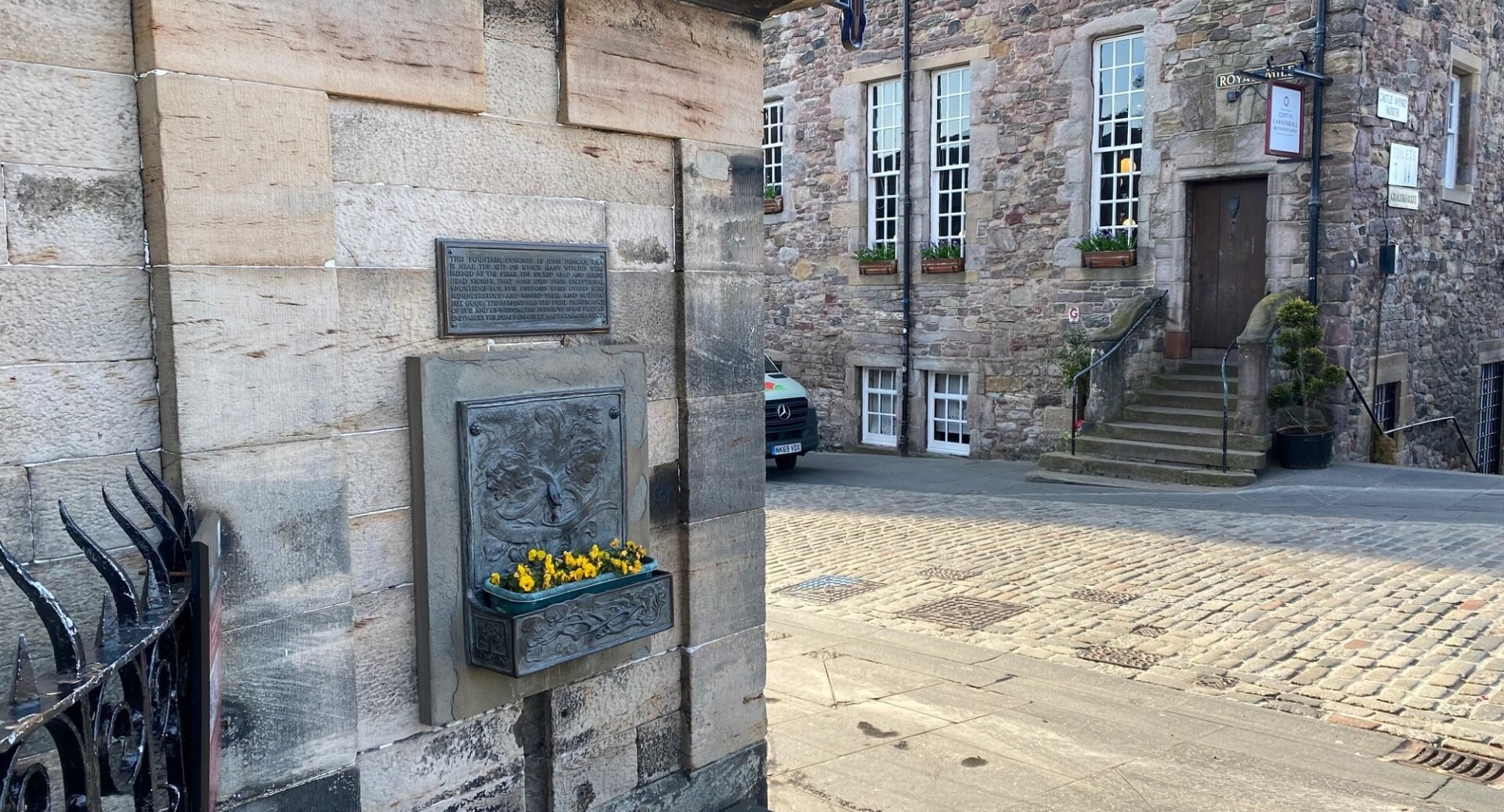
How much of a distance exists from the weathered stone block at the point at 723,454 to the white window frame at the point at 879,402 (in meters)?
13.7

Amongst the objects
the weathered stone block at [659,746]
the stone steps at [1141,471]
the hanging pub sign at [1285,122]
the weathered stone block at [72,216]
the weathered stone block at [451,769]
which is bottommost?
the stone steps at [1141,471]

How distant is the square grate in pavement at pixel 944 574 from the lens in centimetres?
924

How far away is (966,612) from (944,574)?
4.01 ft

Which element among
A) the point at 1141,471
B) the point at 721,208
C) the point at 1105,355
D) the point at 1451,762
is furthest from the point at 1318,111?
the point at 721,208

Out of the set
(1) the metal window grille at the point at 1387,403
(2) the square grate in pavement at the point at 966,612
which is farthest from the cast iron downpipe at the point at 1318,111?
(2) the square grate in pavement at the point at 966,612

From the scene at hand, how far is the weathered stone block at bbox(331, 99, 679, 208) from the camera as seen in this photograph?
352cm

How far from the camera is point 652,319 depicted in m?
Result: 4.41

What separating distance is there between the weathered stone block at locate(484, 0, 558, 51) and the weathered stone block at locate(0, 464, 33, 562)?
183 centimetres

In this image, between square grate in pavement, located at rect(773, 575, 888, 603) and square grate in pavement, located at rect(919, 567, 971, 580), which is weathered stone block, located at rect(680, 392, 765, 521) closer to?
square grate in pavement, located at rect(773, 575, 888, 603)

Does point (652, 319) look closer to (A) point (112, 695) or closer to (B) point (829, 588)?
(A) point (112, 695)

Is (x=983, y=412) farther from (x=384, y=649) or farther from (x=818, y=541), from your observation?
(x=384, y=649)

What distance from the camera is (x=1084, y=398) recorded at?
15664mm

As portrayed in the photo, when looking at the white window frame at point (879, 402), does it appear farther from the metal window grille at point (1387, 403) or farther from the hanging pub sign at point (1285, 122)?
the hanging pub sign at point (1285, 122)

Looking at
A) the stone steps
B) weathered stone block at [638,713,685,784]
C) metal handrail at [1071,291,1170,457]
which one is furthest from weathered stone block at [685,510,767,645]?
metal handrail at [1071,291,1170,457]
